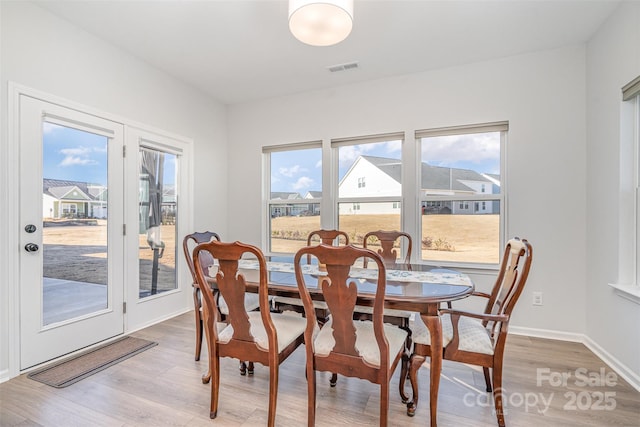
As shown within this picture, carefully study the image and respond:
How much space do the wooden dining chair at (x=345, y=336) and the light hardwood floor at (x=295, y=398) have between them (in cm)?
38

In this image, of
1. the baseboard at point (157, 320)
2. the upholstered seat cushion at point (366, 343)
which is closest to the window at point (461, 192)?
the upholstered seat cushion at point (366, 343)

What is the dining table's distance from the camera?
5.36 ft

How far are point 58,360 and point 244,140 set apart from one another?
10.0 feet

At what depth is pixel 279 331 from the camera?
6.07ft

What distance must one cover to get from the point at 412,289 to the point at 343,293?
0.57 metres

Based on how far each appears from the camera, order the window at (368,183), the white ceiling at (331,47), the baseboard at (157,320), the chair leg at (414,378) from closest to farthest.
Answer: the chair leg at (414,378) → the white ceiling at (331,47) → the baseboard at (157,320) → the window at (368,183)

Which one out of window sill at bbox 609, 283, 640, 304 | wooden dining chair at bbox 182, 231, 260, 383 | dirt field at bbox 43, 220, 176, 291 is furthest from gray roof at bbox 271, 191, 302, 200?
window sill at bbox 609, 283, 640, 304

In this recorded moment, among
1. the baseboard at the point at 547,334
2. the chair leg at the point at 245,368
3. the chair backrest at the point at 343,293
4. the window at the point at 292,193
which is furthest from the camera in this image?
the window at the point at 292,193

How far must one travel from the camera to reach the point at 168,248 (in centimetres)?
352

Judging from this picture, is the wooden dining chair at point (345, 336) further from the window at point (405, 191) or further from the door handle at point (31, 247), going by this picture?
the door handle at point (31, 247)

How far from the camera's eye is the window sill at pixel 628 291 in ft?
6.84

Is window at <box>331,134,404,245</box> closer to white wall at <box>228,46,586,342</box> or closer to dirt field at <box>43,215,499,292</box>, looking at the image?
dirt field at <box>43,215,499,292</box>

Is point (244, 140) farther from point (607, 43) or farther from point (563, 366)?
point (563, 366)

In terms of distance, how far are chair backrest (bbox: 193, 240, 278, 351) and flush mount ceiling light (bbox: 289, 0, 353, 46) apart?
4.61 feet
